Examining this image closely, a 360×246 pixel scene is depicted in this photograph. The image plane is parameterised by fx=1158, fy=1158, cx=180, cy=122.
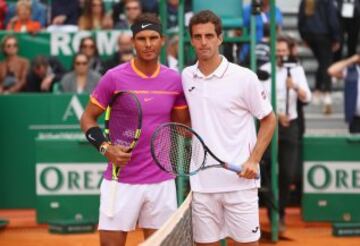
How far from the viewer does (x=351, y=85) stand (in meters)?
12.2

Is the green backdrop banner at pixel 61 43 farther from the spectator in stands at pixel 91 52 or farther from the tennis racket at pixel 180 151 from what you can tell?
the tennis racket at pixel 180 151

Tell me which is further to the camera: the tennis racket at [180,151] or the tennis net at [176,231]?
the tennis racket at [180,151]

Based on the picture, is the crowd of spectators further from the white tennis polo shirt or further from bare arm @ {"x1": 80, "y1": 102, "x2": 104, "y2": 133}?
the white tennis polo shirt

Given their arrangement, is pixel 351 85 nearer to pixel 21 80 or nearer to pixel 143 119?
pixel 21 80

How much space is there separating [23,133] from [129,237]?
2.40m

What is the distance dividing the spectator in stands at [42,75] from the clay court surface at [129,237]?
1932mm

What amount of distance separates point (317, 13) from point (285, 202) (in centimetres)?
419

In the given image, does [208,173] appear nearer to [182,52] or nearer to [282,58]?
[182,52]

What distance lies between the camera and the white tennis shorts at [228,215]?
714cm

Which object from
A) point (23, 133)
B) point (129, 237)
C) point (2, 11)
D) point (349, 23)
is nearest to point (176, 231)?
point (129, 237)

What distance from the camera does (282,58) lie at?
1144 cm

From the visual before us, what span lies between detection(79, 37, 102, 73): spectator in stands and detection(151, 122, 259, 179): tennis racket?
6791 mm

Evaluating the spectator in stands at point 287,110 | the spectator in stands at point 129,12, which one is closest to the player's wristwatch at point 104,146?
the spectator in stands at point 287,110

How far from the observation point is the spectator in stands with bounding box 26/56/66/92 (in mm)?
13711
